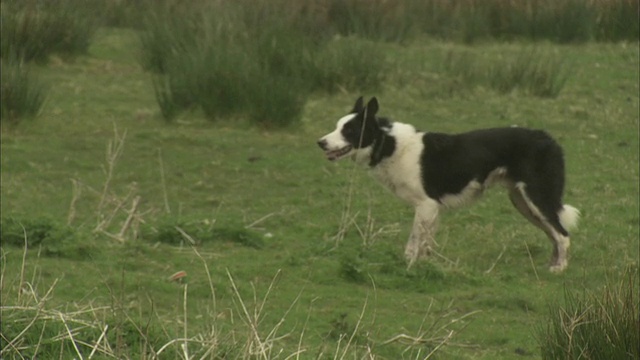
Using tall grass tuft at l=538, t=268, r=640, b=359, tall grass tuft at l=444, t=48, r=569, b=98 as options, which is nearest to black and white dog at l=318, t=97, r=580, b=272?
tall grass tuft at l=538, t=268, r=640, b=359

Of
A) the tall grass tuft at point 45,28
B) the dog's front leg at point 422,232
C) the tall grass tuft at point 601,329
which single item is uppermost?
the tall grass tuft at point 601,329

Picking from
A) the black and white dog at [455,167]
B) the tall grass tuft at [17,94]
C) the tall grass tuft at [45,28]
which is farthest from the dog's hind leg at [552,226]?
the tall grass tuft at [45,28]

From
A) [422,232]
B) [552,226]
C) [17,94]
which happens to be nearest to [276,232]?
[422,232]

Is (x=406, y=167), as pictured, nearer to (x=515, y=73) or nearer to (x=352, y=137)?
(x=352, y=137)

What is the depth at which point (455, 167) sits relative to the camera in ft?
32.8

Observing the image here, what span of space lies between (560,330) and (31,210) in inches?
248

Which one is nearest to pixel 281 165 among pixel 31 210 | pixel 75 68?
pixel 31 210

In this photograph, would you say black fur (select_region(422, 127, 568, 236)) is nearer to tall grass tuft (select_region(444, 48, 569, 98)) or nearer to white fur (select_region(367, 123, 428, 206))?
white fur (select_region(367, 123, 428, 206))

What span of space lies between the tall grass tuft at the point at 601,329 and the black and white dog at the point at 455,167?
3.69 m

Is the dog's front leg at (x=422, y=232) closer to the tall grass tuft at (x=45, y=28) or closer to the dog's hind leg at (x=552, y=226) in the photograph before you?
the dog's hind leg at (x=552, y=226)

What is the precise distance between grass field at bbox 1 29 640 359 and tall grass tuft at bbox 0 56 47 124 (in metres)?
0.15

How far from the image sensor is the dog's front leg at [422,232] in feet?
31.6

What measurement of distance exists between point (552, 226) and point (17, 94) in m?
6.14

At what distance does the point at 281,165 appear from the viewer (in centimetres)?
1321
